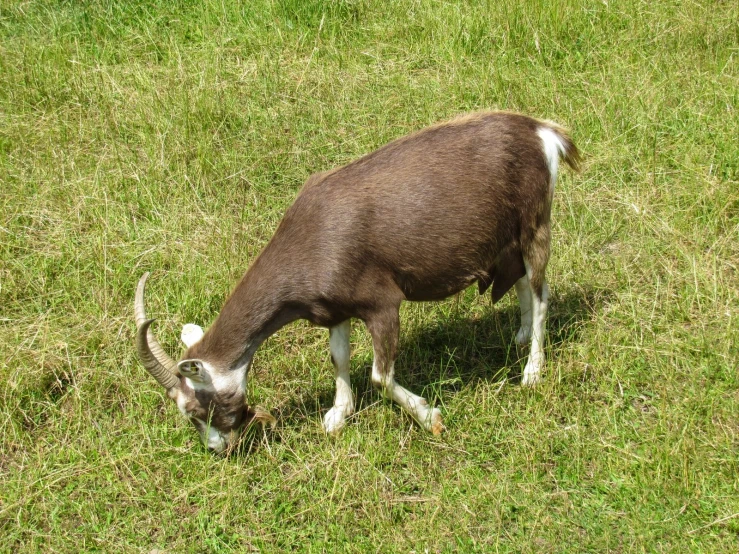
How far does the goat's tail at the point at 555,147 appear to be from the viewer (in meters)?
5.52

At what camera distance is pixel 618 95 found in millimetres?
7559

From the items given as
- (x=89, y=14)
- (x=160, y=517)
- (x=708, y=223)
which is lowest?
(x=160, y=517)

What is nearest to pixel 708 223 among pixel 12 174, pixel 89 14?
pixel 12 174

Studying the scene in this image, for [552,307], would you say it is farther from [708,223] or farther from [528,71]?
[528,71]

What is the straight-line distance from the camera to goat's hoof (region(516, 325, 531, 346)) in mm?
6004

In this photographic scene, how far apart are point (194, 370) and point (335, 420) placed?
954 mm

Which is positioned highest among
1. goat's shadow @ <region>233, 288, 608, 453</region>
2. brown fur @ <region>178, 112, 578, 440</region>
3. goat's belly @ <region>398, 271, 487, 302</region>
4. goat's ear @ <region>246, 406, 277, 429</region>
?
brown fur @ <region>178, 112, 578, 440</region>

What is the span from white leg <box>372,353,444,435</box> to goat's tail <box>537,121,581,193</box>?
1.47 meters

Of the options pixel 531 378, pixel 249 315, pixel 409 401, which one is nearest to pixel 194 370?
pixel 249 315

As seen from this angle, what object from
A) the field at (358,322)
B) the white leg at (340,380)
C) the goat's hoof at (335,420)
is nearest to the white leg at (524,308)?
the field at (358,322)

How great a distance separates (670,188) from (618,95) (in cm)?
109

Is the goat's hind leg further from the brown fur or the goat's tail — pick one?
the goat's tail

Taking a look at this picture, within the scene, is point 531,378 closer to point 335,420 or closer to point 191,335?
point 335,420

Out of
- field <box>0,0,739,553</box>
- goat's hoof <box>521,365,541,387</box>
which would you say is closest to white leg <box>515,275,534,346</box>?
field <box>0,0,739,553</box>
